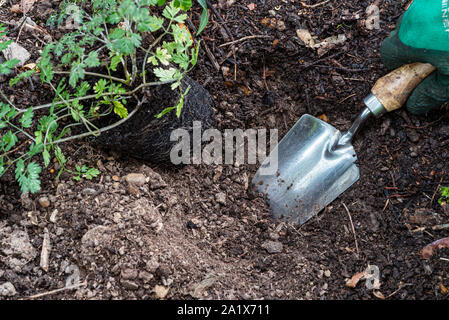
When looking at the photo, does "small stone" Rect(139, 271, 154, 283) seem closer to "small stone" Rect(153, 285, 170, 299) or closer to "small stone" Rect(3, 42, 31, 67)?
"small stone" Rect(153, 285, 170, 299)

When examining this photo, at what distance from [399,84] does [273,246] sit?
0.98 meters

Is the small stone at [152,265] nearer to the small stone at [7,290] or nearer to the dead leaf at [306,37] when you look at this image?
the small stone at [7,290]

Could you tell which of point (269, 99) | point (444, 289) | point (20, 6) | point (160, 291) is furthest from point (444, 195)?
point (20, 6)

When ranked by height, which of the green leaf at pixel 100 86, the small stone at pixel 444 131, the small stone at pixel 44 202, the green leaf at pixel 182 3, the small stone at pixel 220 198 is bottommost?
the small stone at pixel 220 198

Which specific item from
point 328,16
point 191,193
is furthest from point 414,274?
point 328,16

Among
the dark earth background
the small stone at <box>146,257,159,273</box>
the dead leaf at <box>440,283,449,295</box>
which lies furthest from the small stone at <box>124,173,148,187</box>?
the dead leaf at <box>440,283,449,295</box>

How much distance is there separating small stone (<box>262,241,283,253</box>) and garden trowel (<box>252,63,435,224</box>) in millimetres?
194

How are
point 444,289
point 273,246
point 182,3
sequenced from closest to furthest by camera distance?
1. point 182,3
2. point 444,289
3. point 273,246

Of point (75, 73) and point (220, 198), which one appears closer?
point (75, 73)

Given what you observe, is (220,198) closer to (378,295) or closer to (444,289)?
(378,295)

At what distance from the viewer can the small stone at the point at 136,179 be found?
181 cm

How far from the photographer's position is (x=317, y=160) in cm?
212

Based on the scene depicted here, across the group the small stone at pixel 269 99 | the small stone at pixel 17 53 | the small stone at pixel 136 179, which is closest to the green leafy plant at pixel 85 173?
the small stone at pixel 136 179

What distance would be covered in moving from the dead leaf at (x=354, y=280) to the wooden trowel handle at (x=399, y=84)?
2.69 ft
